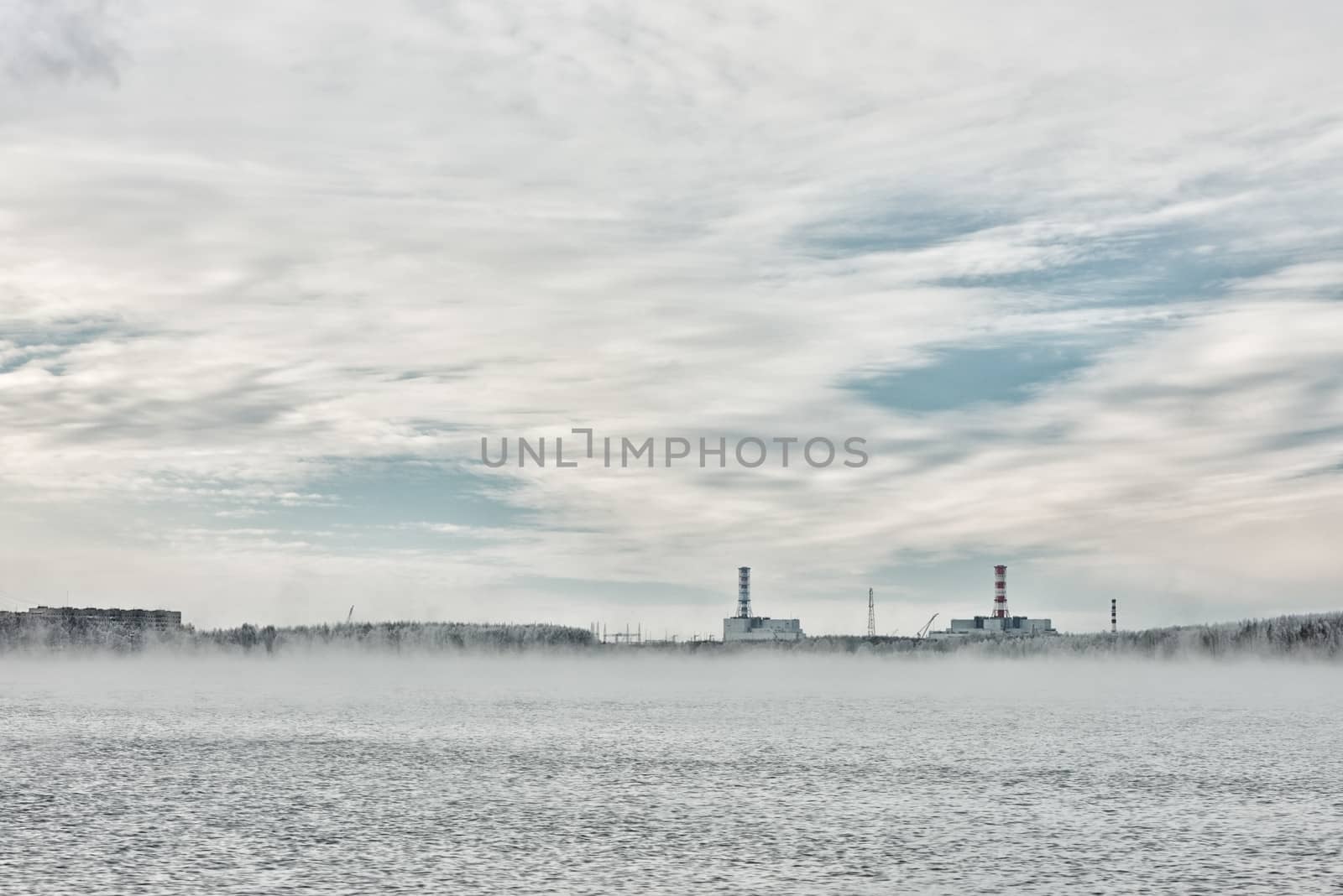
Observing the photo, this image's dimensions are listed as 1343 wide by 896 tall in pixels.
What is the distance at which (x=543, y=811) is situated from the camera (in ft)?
81.1

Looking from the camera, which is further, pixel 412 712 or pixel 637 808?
pixel 412 712

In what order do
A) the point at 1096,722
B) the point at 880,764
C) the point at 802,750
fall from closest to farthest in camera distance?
the point at 880,764
the point at 802,750
the point at 1096,722

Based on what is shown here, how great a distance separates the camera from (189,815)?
2395 cm

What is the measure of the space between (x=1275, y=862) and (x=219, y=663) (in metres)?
179

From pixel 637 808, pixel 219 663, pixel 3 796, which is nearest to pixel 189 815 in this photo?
pixel 3 796

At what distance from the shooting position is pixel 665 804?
1014 inches

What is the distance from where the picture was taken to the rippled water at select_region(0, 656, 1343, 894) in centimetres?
1870

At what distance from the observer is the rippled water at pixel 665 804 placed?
18.7m

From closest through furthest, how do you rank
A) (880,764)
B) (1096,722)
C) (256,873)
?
1. (256,873)
2. (880,764)
3. (1096,722)

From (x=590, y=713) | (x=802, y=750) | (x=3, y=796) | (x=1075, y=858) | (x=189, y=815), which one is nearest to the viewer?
(x=1075, y=858)

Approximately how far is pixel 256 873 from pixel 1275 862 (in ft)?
44.9

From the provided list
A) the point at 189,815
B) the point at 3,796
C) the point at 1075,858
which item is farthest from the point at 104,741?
the point at 1075,858

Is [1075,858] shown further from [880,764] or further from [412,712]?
[412,712]

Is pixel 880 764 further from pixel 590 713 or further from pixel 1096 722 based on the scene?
pixel 590 713
